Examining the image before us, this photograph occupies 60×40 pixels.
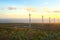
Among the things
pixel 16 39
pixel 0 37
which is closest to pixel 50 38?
pixel 16 39

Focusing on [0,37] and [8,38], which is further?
[0,37]

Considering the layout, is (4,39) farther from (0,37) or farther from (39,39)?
(39,39)

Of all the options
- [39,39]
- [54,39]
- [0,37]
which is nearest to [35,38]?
[39,39]

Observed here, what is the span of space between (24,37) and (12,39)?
2.06 metres

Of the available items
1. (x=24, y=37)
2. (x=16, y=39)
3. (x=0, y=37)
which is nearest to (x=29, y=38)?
(x=24, y=37)

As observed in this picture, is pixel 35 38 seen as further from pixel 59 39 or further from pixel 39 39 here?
pixel 59 39

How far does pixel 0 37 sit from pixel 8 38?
2372 mm

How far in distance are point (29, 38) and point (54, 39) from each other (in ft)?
11.6

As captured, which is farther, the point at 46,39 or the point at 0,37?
the point at 0,37

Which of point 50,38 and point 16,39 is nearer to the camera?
point 16,39

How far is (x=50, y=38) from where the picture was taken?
28625mm

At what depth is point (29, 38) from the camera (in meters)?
28.6

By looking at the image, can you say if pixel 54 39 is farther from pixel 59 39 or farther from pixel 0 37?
pixel 0 37

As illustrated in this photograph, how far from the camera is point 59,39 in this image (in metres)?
28.1
